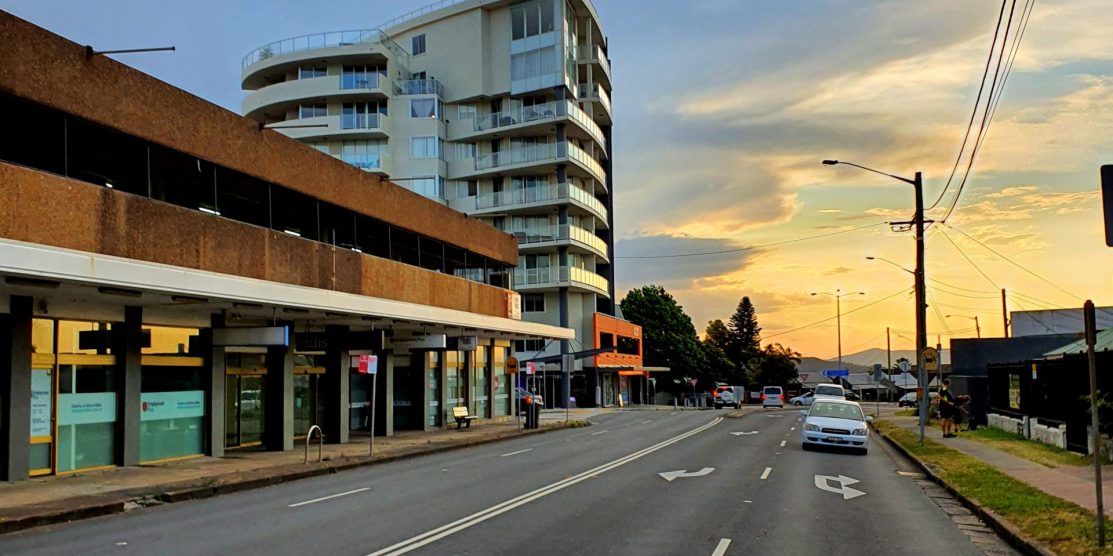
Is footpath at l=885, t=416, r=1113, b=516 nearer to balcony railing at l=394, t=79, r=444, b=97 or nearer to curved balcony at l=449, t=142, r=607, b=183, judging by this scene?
curved balcony at l=449, t=142, r=607, b=183

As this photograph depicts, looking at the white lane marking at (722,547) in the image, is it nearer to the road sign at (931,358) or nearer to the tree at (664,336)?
the road sign at (931,358)

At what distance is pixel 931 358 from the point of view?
25.5m

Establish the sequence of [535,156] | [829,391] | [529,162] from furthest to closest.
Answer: [535,156]
[529,162]
[829,391]

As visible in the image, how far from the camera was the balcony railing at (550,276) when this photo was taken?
6531 cm

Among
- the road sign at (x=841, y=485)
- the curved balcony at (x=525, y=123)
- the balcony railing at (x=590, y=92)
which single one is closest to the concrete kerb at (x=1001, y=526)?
the road sign at (x=841, y=485)

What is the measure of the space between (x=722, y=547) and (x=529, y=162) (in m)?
57.0

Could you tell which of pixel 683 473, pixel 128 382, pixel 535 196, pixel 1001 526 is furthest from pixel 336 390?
pixel 535 196

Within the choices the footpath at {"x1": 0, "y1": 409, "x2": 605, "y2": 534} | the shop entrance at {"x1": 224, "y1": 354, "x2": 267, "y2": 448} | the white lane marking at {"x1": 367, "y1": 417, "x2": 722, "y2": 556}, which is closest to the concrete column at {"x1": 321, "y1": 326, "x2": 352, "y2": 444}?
the footpath at {"x1": 0, "y1": 409, "x2": 605, "y2": 534}

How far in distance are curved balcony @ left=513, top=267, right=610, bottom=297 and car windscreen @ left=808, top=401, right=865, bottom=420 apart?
40.1 m

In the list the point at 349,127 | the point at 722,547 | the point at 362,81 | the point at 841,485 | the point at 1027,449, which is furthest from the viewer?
the point at 349,127

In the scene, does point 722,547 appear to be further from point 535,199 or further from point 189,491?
point 535,199

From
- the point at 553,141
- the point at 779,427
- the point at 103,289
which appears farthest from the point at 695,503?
the point at 553,141

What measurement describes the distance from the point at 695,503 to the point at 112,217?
495 inches

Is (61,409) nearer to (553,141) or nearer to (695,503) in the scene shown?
(695,503)
